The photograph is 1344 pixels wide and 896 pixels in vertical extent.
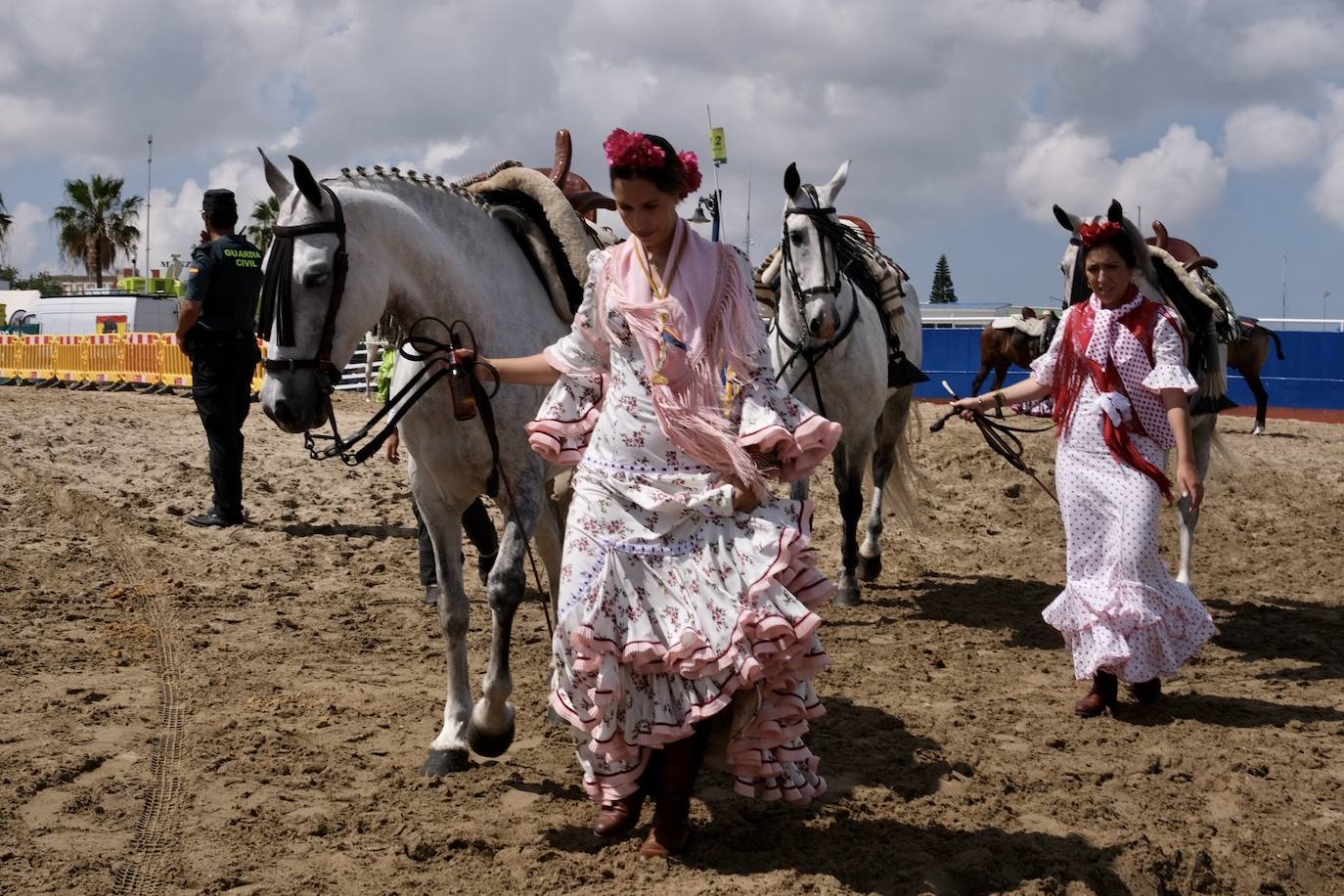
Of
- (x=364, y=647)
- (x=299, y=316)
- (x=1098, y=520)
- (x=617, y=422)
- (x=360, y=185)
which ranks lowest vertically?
(x=364, y=647)

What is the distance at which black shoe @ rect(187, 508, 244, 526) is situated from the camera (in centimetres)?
895

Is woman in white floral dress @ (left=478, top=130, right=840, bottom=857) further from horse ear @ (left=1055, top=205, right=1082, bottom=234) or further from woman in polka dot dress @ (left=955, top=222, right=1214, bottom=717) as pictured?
horse ear @ (left=1055, top=205, right=1082, bottom=234)

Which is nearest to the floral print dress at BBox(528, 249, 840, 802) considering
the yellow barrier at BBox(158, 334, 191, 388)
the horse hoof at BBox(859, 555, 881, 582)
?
the horse hoof at BBox(859, 555, 881, 582)

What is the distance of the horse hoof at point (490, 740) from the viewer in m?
4.20

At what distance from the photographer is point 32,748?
4445mm

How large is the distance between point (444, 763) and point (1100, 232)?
3.31 meters

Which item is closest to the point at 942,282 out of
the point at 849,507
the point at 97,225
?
the point at 97,225

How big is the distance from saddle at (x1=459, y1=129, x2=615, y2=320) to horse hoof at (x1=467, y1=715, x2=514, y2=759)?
1.60 metres

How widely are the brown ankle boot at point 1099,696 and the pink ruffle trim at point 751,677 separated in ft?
6.64

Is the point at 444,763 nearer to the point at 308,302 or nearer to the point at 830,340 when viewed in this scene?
the point at 308,302

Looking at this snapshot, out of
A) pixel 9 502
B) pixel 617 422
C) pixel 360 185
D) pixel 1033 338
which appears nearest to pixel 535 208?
pixel 360 185

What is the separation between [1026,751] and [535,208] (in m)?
2.87

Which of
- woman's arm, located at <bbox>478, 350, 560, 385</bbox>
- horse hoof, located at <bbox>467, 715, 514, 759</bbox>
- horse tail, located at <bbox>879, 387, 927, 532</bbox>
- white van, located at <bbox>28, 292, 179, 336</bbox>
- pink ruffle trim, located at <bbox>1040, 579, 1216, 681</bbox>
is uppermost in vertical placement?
white van, located at <bbox>28, 292, 179, 336</bbox>

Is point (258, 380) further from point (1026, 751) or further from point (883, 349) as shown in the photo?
point (1026, 751)
